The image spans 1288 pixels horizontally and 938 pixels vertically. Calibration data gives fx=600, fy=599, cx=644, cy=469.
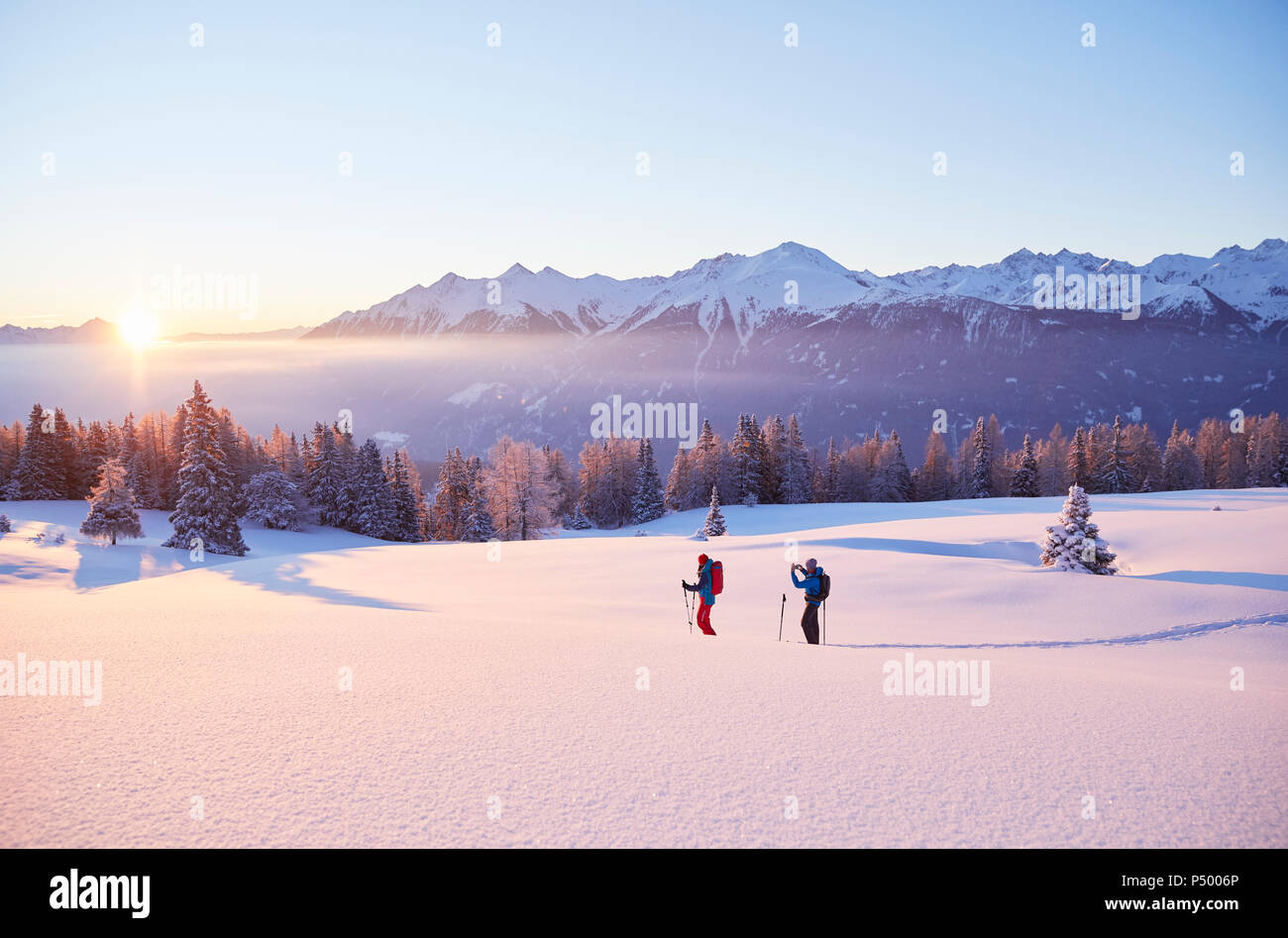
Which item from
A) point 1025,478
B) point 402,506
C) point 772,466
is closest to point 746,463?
point 772,466

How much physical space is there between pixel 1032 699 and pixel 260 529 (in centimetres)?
6346

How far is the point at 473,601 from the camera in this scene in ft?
52.4

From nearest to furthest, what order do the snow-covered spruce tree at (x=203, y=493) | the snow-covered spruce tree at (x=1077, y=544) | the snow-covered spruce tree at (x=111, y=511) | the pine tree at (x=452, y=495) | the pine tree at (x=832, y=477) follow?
the snow-covered spruce tree at (x=1077, y=544), the snow-covered spruce tree at (x=203, y=493), the snow-covered spruce tree at (x=111, y=511), the pine tree at (x=452, y=495), the pine tree at (x=832, y=477)

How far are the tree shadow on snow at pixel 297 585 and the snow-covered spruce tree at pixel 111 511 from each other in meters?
22.2

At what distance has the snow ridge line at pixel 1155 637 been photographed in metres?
11.8

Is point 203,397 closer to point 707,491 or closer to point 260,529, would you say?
point 260,529

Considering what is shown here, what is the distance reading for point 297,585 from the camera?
1948cm

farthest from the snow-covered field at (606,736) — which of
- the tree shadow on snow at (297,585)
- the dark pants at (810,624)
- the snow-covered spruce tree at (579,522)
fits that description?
the snow-covered spruce tree at (579,522)

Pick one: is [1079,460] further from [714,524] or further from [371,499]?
[371,499]

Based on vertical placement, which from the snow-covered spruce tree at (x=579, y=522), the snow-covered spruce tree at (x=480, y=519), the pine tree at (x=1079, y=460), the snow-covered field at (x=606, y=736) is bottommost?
the snow-covered spruce tree at (x=579, y=522)

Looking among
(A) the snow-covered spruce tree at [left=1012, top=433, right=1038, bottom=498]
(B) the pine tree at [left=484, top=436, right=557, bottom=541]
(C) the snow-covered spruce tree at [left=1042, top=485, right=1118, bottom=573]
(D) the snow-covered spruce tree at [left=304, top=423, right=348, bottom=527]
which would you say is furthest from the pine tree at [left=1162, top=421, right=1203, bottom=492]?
(D) the snow-covered spruce tree at [left=304, top=423, right=348, bottom=527]

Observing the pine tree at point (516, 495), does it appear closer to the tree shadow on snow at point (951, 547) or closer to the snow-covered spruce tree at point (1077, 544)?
the tree shadow on snow at point (951, 547)

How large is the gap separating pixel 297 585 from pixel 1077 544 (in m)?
25.0

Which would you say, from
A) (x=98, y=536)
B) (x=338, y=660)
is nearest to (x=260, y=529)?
(x=98, y=536)
